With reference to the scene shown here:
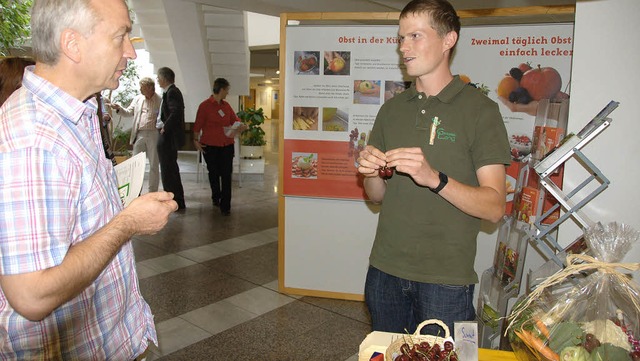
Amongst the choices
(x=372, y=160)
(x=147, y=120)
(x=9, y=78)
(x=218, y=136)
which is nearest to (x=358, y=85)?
(x=372, y=160)

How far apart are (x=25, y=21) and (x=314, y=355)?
5.22m

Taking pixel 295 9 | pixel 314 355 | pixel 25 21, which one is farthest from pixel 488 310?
pixel 25 21

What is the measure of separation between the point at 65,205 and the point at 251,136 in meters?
8.68

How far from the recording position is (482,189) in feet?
5.08

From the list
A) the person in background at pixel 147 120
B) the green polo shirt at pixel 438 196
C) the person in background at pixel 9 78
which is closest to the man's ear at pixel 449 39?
the green polo shirt at pixel 438 196

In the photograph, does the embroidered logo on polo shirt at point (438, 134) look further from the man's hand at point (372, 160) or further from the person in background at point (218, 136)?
the person in background at point (218, 136)

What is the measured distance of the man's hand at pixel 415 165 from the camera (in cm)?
148

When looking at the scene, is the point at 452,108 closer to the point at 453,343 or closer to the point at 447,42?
the point at 447,42

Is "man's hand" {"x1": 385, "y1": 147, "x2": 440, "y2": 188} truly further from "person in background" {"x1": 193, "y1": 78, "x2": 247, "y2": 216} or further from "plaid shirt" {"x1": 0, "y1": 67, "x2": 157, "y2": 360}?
"person in background" {"x1": 193, "y1": 78, "x2": 247, "y2": 216}

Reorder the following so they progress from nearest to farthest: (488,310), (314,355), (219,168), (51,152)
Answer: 1. (51,152)
2. (488,310)
3. (314,355)
4. (219,168)

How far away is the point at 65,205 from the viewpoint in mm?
1077

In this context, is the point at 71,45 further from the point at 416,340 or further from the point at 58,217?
the point at 416,340

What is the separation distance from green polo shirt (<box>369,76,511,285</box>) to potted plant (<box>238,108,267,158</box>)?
26.1ft

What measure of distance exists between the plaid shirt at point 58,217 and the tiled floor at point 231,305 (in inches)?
67.6
